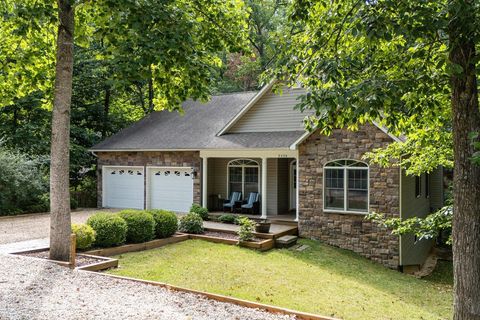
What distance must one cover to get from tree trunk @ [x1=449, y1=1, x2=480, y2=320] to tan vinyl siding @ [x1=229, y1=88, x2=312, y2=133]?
35.8ft

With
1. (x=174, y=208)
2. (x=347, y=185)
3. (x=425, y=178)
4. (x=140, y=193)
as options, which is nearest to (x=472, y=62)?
(x=347, y=185)

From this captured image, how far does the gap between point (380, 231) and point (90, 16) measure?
958 cm

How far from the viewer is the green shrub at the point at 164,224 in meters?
11.5

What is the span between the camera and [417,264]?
43.2 feet

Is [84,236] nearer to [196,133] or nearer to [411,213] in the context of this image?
[196,133]

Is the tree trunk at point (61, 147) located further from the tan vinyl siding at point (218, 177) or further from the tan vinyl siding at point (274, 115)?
the tan vinyl siding at point (218, 177)

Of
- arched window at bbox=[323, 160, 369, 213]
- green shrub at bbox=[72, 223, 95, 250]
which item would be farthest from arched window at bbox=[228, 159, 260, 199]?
green shrub at bbox=[72, 223, 95, 250]

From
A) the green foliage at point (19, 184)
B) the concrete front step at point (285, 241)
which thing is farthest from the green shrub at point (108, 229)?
the green foliage at point (19, 184)

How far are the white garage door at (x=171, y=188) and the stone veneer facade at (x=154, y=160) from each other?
0.35m

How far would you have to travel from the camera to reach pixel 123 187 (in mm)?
18781

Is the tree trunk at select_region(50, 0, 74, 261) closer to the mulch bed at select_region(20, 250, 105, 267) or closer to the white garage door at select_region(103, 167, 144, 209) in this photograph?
the mulch bed at select_region(20, 250, 105, 267)

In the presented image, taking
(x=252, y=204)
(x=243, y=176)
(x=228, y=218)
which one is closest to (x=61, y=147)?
(x=228, y=218)

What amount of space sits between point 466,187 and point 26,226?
1328 centimetres

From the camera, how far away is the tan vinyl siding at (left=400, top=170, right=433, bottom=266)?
466 inches
